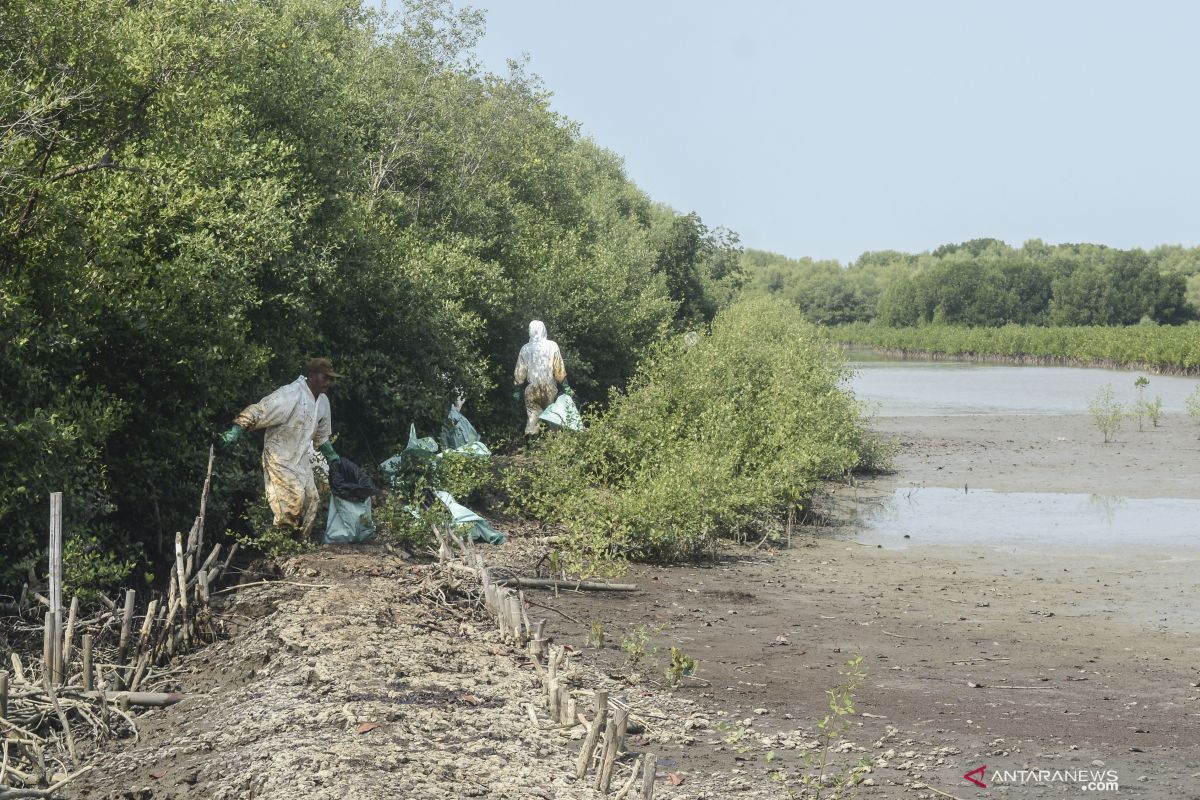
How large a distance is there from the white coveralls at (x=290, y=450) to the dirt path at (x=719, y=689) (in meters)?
0.51

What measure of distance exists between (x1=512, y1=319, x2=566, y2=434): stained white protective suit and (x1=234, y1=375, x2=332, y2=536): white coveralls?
7226 millimetres

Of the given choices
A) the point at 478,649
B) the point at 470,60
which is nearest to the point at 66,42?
the point at 478,649

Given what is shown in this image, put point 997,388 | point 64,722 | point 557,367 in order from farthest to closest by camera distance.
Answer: point 997,388 → point 557,367 → point 64,722

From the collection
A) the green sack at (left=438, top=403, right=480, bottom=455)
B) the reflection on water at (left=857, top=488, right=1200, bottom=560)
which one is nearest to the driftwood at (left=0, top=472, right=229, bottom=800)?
the green sack at (left=438, top=403, right=480, bottom=455)

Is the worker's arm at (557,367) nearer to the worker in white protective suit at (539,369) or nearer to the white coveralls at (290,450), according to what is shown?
the worker in white protective suit at (539,369)

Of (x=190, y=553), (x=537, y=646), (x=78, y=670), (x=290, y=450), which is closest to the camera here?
(x=78, y=670)

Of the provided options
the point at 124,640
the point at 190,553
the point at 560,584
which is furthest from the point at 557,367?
the point at 124,640

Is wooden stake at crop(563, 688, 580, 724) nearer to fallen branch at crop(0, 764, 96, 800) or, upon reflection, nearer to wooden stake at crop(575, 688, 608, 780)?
wooden stake at crop(575, 688, 608, 780)

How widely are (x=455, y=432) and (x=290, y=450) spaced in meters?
6.04

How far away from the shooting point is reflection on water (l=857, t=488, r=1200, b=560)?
18.1 meters

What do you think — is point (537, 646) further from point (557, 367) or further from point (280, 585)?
point (557, 367)

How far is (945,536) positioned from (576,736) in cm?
1187

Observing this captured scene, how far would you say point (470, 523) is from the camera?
1361 cm

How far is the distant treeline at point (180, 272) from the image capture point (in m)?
9.99
